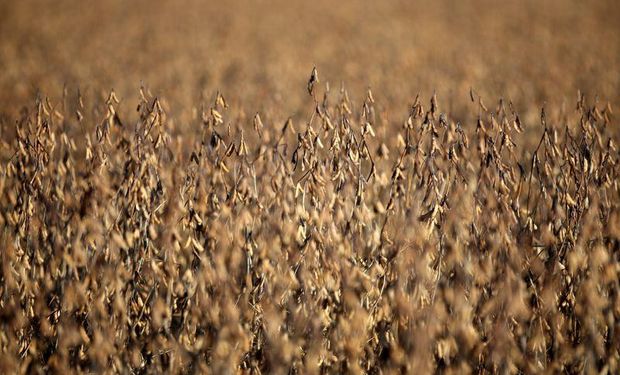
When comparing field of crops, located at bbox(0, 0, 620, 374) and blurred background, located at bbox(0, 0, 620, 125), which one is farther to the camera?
blurred background, located at bbox(0, 0, 620, 125)

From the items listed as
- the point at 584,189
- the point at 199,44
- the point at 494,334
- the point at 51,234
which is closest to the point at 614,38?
the point at 199,44

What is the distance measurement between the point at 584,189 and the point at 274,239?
1.19 metres

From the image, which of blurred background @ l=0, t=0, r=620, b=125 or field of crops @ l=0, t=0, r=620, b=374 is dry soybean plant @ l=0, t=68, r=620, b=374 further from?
blurred background @ l=0, t=0, r=620, b=125

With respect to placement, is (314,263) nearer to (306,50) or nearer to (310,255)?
(310,255)

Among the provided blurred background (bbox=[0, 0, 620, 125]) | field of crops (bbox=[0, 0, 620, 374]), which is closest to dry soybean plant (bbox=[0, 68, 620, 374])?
field of crops (bbox=[0, 0, 620, 374])

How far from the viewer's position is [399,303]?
152cm

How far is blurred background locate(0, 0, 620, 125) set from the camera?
21.3ft

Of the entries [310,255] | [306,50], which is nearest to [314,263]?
[310,255]

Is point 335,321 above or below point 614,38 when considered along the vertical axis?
below

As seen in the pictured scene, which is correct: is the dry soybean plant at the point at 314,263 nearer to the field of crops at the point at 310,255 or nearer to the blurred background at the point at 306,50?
the field of crops at the point at 310,255

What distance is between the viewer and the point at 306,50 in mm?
9203

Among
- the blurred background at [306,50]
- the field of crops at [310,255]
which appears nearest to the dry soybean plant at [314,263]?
the field of crops at [310,255]

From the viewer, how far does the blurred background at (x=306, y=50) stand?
648cm

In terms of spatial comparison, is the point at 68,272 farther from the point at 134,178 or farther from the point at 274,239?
the point at 274,239
